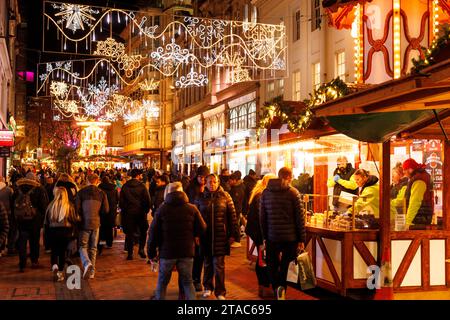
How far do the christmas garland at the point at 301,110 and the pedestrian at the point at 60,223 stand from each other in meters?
4.43

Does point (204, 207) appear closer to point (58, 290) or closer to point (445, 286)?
point (58, 290)

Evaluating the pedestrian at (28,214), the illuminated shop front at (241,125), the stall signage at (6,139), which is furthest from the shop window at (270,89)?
the pedestrian at (28,214)

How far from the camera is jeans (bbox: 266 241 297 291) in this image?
26.1 ft

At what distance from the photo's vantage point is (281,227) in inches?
309

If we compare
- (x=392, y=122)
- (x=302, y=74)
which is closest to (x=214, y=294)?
(x=392, y=122)

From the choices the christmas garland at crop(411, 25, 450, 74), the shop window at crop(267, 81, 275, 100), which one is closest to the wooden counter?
the christmas garland at crop(411, 25, 450, 74)

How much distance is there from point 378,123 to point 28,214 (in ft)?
22.3

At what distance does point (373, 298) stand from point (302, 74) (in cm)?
1863

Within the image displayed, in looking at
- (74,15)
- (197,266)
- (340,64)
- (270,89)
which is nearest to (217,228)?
(197,266)

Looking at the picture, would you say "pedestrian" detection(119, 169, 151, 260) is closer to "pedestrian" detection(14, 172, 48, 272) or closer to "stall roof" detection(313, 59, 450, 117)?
"pedestrian" detection(14, 172, 48, 272)

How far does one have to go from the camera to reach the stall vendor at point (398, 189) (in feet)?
29.7

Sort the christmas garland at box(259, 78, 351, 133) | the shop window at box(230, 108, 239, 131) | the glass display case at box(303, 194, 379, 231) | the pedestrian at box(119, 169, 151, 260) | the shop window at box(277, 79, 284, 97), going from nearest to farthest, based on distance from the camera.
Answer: the glass display case at box(303, 194, 379, 231) < the christmas garland at box(259, 78, 351, 133) < the pedestrian at box(119, 169, 151, 260) < the shop window at box(277, 79, 284, 97) < the shop window at box(230, 108, 239, 131)

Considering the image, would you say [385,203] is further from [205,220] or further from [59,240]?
[59,240]

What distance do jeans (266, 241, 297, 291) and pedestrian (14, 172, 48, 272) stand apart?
17.5 ft
